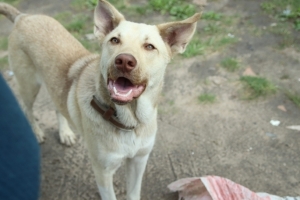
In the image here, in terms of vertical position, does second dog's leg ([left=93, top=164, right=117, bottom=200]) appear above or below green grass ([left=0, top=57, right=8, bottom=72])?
above

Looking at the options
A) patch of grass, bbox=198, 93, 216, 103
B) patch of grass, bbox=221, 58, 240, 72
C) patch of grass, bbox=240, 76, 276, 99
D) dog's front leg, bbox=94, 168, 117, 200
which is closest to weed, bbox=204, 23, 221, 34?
patch of grass, bbox=221, 58, 240, 72

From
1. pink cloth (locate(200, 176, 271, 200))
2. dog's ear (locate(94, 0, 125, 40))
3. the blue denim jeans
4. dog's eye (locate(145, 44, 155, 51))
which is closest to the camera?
the blue denim jeans

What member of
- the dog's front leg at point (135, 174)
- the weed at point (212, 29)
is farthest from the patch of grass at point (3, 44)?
the dog's front leg at point (135, 174)

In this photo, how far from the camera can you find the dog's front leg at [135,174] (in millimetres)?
3022

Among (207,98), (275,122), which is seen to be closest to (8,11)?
(207,98)

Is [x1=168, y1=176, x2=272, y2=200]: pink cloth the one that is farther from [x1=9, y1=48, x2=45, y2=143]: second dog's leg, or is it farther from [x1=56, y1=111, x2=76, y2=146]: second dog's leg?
[x1=9, y1=48, x2=45, y2=143]: second dog's leg

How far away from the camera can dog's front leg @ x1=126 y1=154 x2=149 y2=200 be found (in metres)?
3.02

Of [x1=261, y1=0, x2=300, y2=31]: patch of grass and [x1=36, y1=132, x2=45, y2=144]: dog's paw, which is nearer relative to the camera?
[x1=36, y1=132, x2=45, y2=144]: dog's paw

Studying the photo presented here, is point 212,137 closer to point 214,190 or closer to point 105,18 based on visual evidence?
point 214,190

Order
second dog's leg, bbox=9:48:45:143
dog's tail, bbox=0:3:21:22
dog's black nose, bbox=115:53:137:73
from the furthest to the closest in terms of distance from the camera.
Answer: dog's tail, bbox=0:3:21:22 < second dog's leg, bbox=9:48:45:143 < dog's black nose, bbox=115:53:137:73

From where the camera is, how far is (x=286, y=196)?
331 centimetres

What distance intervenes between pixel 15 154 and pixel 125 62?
1018 mm

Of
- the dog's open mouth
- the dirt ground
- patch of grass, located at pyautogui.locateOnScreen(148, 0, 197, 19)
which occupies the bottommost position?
the dirt ground

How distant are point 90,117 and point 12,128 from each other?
140cm
